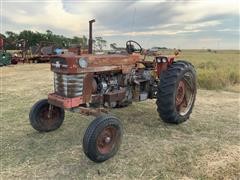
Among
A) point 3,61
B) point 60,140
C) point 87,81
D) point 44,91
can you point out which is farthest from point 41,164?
point 3,61

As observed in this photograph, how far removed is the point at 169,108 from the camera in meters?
5.23

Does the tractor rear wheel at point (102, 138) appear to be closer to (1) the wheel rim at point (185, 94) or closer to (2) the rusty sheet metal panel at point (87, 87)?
(2) the rusty sheet metal panel at point (87, 87)

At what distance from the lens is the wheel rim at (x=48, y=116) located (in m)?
5.15

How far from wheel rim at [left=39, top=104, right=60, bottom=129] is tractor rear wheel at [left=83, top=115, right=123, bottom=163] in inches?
57.5

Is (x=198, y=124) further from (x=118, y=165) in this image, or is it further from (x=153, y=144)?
(x=118, y=165)

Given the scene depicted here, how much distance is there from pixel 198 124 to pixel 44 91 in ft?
16.4

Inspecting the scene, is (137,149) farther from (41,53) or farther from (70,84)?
(41,53)

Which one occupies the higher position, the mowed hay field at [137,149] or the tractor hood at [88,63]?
the tractor hood at [88,63]

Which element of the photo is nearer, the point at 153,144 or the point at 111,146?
the point at 111,146

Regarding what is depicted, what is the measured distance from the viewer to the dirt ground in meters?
3.74

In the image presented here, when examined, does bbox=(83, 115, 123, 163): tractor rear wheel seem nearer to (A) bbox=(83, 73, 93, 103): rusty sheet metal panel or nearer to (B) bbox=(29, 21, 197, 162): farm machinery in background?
(B) bbox=(29, 21, 197, 162): farm machinery in background

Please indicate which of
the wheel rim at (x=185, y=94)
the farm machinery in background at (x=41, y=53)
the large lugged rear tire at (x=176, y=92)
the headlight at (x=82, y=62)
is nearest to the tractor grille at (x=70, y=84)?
the headlight at (x=82, y=62)

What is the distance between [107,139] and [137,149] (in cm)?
59

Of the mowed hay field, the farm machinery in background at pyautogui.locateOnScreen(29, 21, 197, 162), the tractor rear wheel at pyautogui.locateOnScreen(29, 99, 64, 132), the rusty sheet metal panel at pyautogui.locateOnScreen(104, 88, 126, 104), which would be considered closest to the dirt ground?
the mowed hay field
